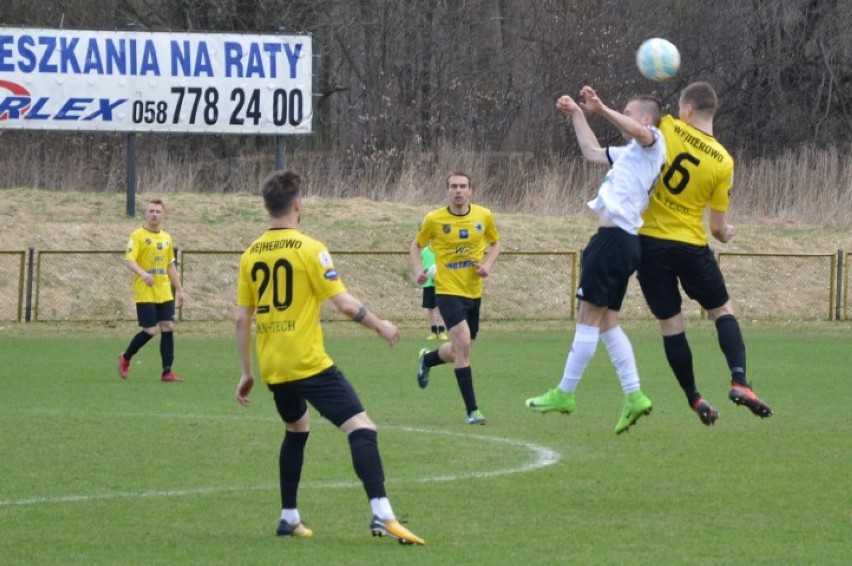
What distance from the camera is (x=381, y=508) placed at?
7.40m

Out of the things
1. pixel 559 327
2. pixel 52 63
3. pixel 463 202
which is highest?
pixel 52 63

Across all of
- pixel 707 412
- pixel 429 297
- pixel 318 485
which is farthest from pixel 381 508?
pixel 429 297

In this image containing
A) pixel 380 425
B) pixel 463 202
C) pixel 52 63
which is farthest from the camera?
pixel 52 63

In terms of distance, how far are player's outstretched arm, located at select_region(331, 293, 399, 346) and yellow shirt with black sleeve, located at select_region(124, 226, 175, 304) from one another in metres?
10.5

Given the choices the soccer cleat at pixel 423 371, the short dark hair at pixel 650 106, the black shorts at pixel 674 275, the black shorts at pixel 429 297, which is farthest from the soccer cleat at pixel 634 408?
the black shorts at pixel 429 297

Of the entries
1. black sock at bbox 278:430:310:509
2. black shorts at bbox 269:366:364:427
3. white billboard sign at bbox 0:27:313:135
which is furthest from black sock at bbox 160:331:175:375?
white billboard sign at bbox 0:27:313:135

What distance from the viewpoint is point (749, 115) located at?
4625 centimetres

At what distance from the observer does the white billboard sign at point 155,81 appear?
29.4 m

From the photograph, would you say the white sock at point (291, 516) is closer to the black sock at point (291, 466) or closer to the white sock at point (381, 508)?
the black sock at point (291, 466)

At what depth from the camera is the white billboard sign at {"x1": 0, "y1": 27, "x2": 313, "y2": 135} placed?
29.4 metres

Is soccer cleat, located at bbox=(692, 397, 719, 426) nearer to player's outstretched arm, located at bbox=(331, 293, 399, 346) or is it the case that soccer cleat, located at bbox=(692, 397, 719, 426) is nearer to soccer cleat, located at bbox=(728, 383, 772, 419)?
soccer cleat, located at bbox=(728, 383, 772, 419)

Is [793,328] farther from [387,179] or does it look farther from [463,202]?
[463,202]

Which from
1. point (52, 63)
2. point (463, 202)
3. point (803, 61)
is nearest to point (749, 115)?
point (803, 61)

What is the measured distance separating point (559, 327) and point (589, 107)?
18647mm
